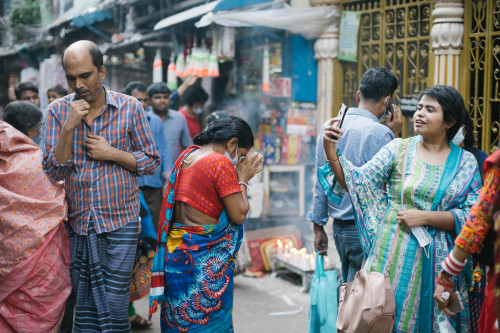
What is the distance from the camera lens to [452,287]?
2.73m

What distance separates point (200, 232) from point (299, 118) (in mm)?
4152

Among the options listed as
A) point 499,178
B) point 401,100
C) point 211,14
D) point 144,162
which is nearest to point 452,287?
point 499,178

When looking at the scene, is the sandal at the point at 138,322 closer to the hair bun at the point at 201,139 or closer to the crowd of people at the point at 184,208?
the crowd of people at the point at 184,208

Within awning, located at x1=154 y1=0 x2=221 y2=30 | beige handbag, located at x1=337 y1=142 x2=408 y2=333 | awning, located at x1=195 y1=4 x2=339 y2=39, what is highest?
awning, located at x1=154 y1=0 x2=221 y2=30

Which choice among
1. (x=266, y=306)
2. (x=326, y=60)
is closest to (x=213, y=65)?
(x=326, y=60)

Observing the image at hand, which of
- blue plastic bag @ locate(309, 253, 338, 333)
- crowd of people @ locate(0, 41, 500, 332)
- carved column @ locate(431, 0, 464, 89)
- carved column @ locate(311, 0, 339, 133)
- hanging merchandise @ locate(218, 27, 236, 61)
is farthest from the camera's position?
hanging merchandise @ locate(218, 27, 236, 61)

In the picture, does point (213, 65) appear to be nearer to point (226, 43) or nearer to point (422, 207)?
point (226, 43)

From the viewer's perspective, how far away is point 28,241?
3.36 metres

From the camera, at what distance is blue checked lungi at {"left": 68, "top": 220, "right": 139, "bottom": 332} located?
11.3 ft

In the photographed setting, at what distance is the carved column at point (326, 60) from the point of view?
22.0 feet

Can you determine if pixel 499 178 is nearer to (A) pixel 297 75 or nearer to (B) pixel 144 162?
(B) pixel 144 162

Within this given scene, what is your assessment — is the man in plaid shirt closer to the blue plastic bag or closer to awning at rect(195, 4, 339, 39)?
the blue plastic bag

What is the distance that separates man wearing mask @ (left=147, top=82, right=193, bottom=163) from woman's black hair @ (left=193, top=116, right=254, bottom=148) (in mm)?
3041

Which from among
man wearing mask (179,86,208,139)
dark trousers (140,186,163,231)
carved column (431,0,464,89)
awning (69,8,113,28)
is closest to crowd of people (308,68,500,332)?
carved column (431,0,464,89)
